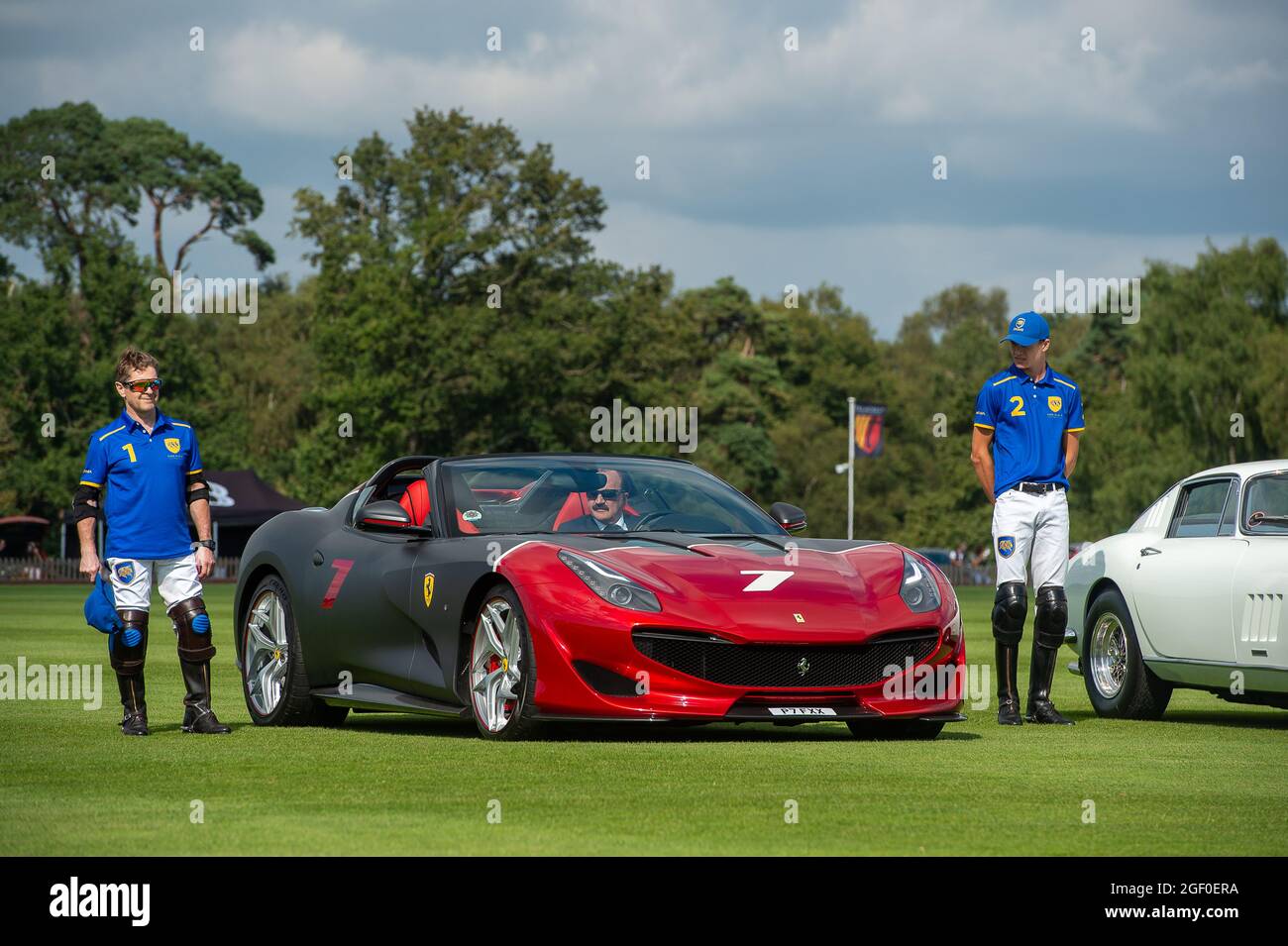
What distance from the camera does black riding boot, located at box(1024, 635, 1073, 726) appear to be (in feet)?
41.4

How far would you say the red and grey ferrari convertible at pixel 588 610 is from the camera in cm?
1047

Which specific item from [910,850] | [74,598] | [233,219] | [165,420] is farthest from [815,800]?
[233,219]

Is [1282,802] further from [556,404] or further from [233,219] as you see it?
[233,219]

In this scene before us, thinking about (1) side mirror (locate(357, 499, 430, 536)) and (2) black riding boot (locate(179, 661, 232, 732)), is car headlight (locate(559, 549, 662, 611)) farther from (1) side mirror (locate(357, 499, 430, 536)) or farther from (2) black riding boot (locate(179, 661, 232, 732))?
(2) black riding boot (locate(179, 661, 232, 732))

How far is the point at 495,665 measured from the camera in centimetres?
1097

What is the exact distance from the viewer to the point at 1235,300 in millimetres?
81688

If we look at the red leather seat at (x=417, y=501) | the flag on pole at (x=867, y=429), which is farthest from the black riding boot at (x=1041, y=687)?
the flag on pole at (x=867, y=429)

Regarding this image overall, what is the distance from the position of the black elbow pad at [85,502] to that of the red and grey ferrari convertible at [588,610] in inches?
53.1

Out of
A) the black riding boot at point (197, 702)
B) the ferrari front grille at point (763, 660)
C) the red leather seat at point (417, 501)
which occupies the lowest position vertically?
the black riding boot at point (197, 702)

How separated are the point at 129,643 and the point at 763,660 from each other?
11.3 ft

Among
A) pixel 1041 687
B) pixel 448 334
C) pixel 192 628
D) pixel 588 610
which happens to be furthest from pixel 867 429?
pixel 588 610

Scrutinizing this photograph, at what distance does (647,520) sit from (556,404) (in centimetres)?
7097

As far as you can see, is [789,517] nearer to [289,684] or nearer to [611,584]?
[611,584]

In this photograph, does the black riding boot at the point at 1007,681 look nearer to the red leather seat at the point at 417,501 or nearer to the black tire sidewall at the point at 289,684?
the red leather seat at the point at 417,501
